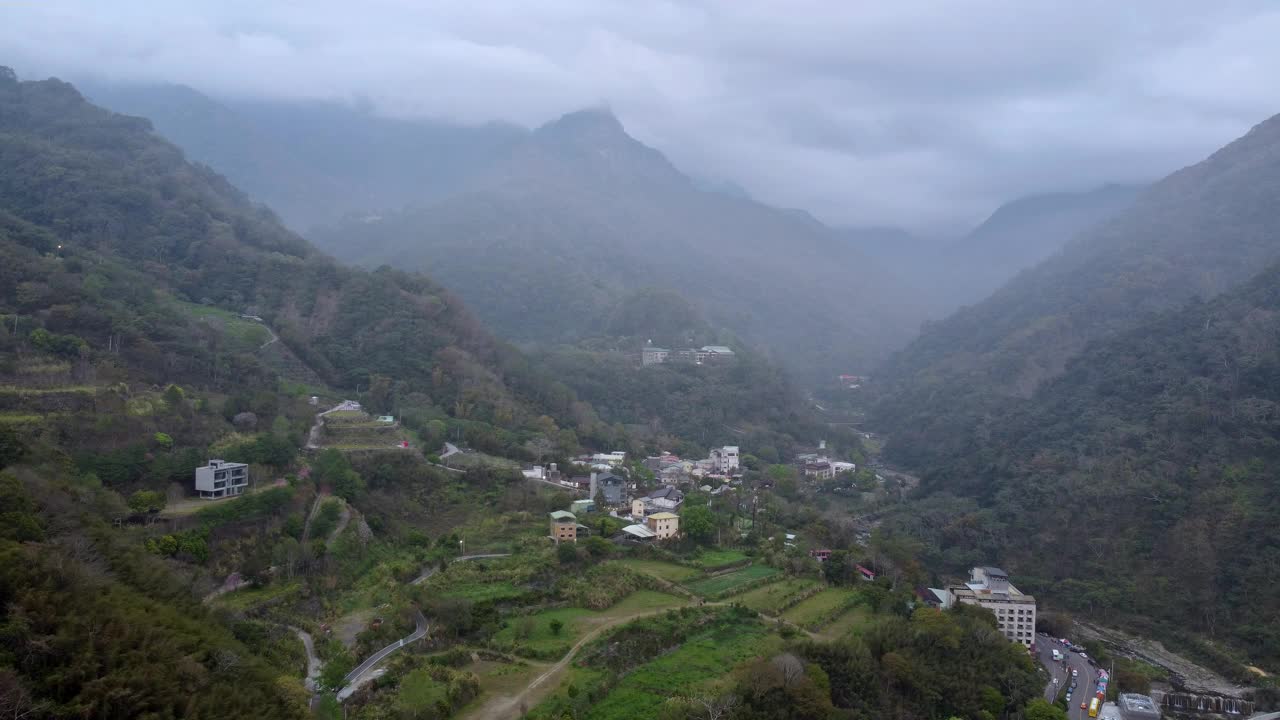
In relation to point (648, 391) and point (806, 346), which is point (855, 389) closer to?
point (806, 346)

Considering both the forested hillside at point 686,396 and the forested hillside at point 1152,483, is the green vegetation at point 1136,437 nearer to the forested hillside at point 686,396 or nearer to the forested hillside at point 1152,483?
the forested hillside at point 1152,483

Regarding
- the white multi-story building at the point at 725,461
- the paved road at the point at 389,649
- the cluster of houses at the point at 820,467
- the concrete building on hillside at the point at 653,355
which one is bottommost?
the cluster of houses at the point at 820,467

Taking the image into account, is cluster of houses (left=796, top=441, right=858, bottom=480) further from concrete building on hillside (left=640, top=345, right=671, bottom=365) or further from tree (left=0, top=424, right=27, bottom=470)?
tree (left=0, top=424, right=27, bottom=470)

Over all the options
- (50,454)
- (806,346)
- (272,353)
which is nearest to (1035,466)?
(272,353)

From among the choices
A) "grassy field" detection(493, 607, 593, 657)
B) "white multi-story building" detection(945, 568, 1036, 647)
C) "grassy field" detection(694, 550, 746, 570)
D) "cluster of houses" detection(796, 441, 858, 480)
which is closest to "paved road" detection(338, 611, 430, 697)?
"grassy field" detection(493, 607, 593, 657)

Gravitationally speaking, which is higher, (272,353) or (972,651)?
(272,353)

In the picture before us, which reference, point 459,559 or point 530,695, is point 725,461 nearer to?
point 459,559

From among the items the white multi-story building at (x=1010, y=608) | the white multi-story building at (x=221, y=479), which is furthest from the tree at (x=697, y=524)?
the white multi-story building at (x=221, y=479)
